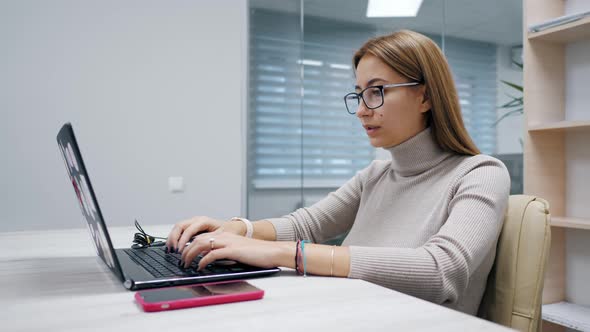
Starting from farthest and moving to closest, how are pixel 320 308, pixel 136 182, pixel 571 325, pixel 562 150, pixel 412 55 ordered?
pixel 136 182
pixel 562 150
pixel 571 325
pixel 412 55
pixel 320 308

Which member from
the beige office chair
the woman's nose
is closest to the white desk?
the beige office chair

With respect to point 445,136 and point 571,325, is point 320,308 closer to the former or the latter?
point 445,136

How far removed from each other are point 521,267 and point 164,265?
2.13ft

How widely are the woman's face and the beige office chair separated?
0.96 ft

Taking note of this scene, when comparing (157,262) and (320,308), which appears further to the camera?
(157,262)

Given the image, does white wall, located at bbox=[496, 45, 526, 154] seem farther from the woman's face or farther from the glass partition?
the woman's face

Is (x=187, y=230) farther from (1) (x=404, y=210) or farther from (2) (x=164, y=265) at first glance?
(1) (x=404, y=210)

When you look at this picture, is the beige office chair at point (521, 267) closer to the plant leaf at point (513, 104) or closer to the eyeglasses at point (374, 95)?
the eyeglasses at point (374, 95)

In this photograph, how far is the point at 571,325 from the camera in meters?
1.69

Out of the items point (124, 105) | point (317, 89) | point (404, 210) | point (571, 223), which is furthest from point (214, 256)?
point (317, 89)

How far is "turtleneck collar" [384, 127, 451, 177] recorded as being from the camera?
1141 millimetres

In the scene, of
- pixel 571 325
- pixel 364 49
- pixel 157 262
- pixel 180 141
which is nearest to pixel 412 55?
pixel 364 49

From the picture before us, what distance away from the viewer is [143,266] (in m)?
0.84

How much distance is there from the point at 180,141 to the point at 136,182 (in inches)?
13.0
